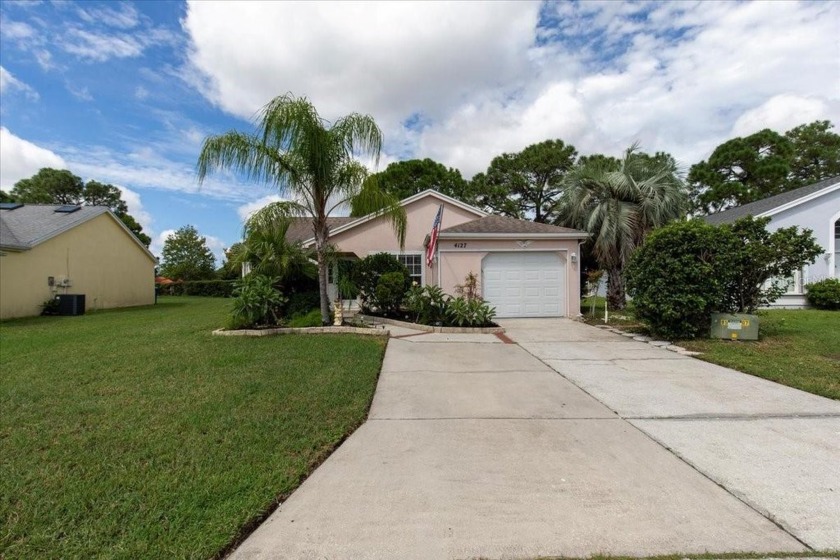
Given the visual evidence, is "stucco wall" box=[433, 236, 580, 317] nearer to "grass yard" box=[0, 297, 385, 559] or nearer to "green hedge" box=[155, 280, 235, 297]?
"grass yard" box=[0, 297, 385, 559]

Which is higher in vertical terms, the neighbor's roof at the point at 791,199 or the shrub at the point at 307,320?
the neighbor's roof at the point at 791,199

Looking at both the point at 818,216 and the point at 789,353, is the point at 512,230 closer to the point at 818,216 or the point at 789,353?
the point at 789,353

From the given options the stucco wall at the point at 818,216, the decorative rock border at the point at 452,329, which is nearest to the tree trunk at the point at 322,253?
the decorative rock border at the point at 452,329

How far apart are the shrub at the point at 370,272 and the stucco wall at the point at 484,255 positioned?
1.72 meters

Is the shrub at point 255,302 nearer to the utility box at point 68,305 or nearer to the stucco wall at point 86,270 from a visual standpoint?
the utility box at point 68,305

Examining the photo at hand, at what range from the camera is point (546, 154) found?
1099 inches

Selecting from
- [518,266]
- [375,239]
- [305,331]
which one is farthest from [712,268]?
[375,239]

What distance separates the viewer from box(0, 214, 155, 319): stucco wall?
579 inches

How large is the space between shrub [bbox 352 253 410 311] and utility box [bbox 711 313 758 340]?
7.70 meters

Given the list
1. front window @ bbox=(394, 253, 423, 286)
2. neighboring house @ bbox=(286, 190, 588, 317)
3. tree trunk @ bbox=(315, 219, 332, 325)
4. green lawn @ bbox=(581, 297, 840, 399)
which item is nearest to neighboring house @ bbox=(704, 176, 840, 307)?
green lawn @ bbox=(581, 297, 840, 399)

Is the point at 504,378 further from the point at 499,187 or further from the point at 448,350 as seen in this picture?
the point at 499,187

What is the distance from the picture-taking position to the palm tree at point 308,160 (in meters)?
8.54

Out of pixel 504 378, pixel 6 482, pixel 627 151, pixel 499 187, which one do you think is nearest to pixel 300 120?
pixel 504 378

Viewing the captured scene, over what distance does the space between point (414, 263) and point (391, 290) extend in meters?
3.73
